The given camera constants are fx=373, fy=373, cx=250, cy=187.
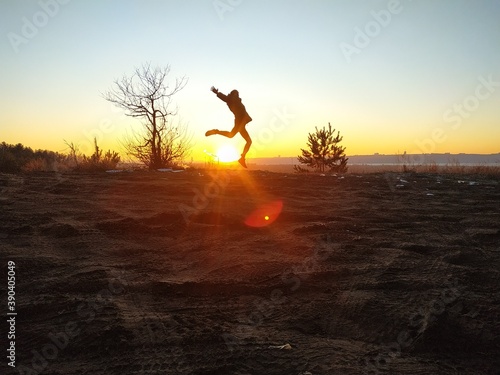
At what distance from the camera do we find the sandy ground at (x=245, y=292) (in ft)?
6.17

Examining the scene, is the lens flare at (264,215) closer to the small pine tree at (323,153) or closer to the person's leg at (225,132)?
the person's leg at (225,132)

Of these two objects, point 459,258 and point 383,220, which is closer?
point 459,258

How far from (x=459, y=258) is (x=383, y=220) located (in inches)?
64.4


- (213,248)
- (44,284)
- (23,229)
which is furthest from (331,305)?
(23,229)

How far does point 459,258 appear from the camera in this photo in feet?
11.0

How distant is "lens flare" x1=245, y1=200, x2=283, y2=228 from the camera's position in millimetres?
4628

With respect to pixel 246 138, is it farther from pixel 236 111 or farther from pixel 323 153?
pixel 323 153

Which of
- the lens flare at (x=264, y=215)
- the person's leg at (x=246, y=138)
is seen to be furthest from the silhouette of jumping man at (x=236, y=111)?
the lens flare at (x=264, y=215)

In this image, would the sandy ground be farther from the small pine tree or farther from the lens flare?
the small pine tree

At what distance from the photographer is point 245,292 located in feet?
8.68

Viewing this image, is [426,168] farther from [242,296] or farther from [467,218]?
[242,296]

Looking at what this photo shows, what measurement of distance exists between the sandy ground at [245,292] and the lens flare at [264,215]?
127mm

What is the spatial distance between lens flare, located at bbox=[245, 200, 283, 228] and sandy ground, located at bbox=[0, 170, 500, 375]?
127 millimetres

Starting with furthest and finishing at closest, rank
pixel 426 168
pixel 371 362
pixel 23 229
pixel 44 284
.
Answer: pixel 426 168
pixel 23 229
pixel 44 284
pixel 371 362
